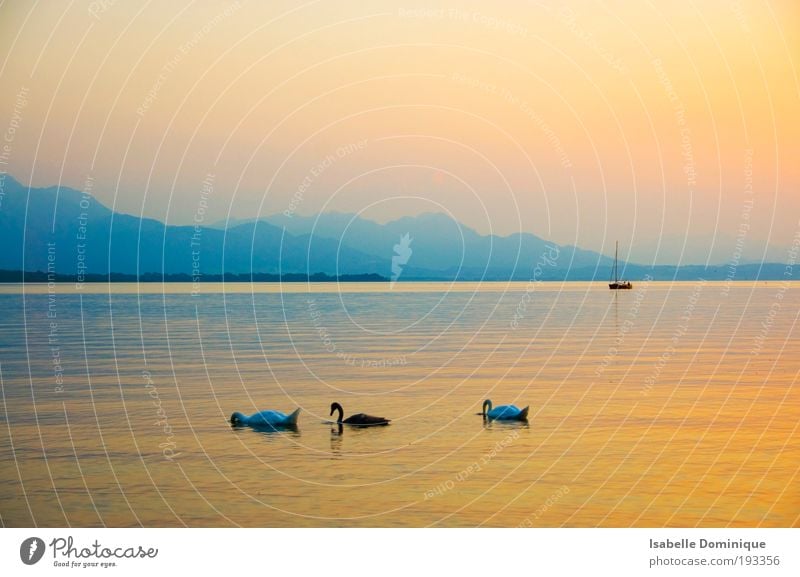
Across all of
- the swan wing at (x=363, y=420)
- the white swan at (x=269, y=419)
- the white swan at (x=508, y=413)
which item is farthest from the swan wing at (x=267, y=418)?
the white swan at (x=508, y=413)

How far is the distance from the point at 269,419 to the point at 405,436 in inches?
150

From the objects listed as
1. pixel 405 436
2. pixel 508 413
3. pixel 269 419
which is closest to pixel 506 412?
pixel 508 413

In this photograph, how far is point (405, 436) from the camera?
1062 inches

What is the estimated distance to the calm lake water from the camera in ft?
65.0

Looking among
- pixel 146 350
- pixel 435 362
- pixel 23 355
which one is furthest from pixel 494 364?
pixel 23 355

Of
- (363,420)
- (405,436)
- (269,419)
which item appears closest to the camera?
(405,436)

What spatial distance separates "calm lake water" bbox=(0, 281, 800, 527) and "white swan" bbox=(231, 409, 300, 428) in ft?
1.58

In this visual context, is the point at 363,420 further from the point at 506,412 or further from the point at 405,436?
the point at 506,412

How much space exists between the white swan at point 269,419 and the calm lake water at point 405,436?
48 centimetres

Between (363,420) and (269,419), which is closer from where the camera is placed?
(269,419)

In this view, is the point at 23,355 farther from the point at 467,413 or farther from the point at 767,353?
the point at 767,353

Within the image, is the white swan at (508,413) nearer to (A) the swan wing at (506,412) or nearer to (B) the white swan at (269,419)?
(A) the swan wing at (506,412)
